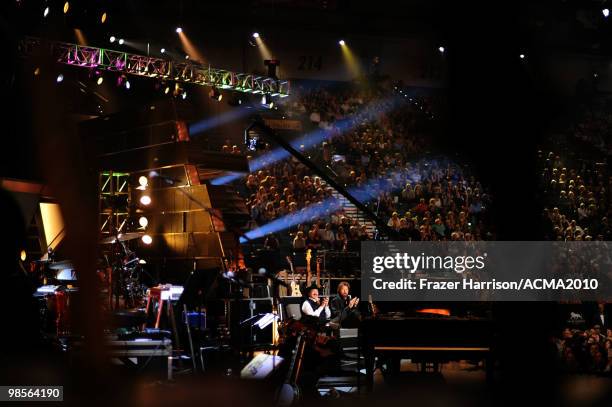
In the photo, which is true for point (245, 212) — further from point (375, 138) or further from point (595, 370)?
point (595, 370)

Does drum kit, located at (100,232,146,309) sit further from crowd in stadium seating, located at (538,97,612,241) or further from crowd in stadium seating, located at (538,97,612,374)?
crowd in stadium seating, located at (538,97,612,241)

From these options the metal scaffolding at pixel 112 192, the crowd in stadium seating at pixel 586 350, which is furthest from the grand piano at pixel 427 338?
the metal scaffolding at pixel 112 192

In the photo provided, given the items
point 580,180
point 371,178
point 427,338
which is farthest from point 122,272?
point 580,180

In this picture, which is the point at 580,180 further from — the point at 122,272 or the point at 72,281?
the point at 72,281

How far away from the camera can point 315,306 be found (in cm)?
1078

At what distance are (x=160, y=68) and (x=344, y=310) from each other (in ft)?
30.4

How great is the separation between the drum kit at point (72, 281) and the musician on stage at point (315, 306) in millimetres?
2596

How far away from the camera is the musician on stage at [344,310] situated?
11.2 m

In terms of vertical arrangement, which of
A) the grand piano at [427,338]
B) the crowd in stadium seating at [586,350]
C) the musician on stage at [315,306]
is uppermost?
the musician on stage at [315,306]

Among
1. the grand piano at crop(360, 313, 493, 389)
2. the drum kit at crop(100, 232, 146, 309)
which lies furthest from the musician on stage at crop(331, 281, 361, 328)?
the drum kit at crop(100, 232, 146, 309)

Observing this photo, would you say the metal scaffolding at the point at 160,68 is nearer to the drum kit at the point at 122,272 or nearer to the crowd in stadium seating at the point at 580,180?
the drum kit at the point at 122,272

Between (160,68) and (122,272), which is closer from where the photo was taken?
(122,272)

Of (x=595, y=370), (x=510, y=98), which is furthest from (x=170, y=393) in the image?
(x=595, y=370)

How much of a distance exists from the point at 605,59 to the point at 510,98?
28280 mm
